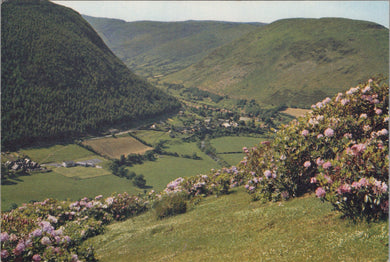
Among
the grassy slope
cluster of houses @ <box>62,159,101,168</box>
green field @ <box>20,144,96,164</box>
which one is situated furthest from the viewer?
green field @ <box>20,144,96,164</box>

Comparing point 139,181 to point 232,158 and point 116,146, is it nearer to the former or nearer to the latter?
point 116,146

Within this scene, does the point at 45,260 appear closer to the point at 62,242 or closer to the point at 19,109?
the point at 62,242

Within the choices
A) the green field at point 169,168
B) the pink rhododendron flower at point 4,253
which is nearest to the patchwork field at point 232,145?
the green field at point 169,168

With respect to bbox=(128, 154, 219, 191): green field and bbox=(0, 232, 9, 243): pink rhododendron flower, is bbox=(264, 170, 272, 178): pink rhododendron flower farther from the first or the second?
bbox=(128, 154, 219, 191): green field

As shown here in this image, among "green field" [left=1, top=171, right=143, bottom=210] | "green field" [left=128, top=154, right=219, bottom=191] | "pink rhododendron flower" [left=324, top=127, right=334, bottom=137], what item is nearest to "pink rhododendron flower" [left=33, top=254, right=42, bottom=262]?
"pink rhododendron flower" [left=324, top=127, right=334, bottom=137]

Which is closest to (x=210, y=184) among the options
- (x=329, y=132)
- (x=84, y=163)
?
(x=329, y=132)

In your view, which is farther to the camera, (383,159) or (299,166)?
(299,166)

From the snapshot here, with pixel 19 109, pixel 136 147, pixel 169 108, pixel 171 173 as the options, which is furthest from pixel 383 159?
pixel 169 108
